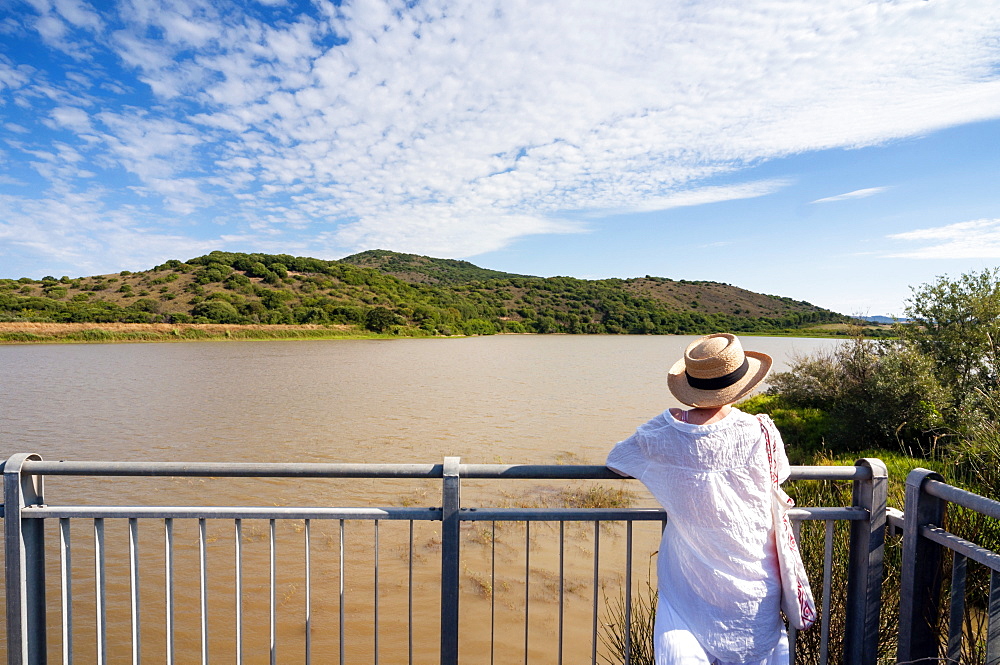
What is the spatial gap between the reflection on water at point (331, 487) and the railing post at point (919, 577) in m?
1.46

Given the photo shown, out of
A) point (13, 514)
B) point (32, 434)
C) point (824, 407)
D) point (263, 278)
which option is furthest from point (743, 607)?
point (263, 278)

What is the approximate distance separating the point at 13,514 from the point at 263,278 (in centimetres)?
7591

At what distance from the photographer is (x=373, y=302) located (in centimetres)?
7100

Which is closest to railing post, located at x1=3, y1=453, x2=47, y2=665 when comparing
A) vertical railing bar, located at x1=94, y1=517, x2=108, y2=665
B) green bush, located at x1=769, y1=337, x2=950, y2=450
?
vertical railing bar, located at x1=94, y1=517, x2=108, y2=665

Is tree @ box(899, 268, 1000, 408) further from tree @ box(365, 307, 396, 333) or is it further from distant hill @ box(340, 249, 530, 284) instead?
distant hill @ box(340, 249, 530, 284)

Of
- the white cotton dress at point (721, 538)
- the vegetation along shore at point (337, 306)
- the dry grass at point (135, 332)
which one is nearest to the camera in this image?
the white cotton dress at point (721, 538)

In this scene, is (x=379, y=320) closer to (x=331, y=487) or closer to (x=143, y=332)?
(x=143, y=332)

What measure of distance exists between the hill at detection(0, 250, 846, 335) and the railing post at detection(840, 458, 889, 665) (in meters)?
59.6

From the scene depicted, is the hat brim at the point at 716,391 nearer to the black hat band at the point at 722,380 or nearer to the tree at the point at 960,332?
the black hat band at the point at 722,380

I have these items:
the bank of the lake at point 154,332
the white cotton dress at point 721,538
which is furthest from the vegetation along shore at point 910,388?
the bank of the lake at point 154,332

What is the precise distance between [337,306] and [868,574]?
6495 centimetres

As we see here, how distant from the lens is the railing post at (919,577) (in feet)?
6.86

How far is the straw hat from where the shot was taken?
181 centimetres

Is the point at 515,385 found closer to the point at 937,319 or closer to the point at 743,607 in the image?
the point at 937,319
